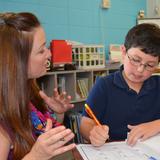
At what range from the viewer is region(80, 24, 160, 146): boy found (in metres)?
1.21

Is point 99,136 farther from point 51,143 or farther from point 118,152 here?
point 51,143

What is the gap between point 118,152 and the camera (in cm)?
95

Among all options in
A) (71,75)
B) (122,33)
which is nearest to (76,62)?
(71,75)

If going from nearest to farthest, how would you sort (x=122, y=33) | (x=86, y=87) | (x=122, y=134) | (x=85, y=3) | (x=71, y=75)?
(x=122, y=134), (x=71, y=75), (x=86, y=87), (x=85, y=3), (x=122, y=33)

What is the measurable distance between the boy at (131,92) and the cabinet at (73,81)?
3.39 feet

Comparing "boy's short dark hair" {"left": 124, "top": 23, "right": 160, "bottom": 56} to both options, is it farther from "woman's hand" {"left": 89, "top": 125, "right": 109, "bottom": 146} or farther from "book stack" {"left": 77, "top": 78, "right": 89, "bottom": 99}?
"book stack" {"left": 77, "top": 78, "right": 89, "bottom": 99}

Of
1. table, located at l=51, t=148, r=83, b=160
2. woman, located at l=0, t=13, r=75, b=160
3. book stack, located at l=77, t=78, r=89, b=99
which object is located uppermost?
woman, located at l=0, t=13, r=75, b=160

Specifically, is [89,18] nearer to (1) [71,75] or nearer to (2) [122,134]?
(1) [71,75]

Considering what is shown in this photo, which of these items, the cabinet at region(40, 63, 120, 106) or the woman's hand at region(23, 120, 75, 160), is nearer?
the woman's hand at region(23, 120, 75, 160)

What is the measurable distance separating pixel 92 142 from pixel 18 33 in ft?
1.61

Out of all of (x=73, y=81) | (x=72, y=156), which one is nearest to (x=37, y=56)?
(x=72, y=156)

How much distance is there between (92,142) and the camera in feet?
3.31

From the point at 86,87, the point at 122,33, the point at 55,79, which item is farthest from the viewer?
the point at 122,33

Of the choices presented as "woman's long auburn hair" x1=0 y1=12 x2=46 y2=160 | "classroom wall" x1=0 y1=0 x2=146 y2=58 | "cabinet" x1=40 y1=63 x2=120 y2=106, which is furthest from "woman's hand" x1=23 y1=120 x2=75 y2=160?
"classroom wall" x1=0 y1=0 x2=146 y2=58
